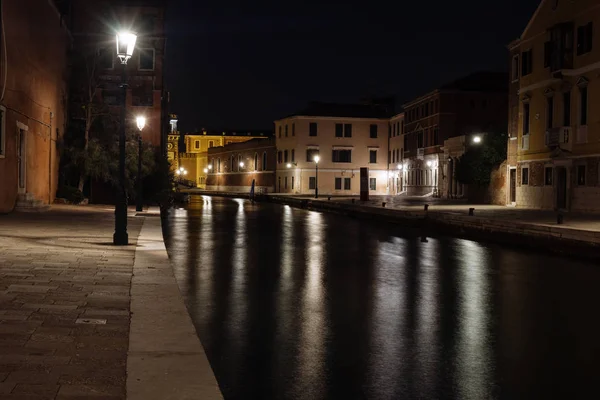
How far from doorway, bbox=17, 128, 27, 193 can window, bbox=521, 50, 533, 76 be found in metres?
26.6

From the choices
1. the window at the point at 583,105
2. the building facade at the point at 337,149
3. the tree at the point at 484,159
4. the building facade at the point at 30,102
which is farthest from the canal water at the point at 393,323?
the building facade at the point at 337,149

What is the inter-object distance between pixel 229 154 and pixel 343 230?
86.0 meters

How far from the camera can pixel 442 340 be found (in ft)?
24.4

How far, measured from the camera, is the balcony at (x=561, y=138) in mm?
34656

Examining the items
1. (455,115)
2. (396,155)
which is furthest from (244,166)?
(455,115)

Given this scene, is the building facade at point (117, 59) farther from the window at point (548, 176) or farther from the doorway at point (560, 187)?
the doorway at point (560, 187)

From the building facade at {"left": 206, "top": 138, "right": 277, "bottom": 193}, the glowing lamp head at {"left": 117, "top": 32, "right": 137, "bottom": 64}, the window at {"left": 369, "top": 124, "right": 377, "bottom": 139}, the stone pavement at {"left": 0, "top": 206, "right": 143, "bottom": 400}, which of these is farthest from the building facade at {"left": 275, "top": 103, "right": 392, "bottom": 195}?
the stone pavement at {"left": 0, "top": 206, "right": 143, "bottom": 400}

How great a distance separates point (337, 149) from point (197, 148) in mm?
66188

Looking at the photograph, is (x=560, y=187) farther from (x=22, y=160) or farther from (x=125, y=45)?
(x=125, y=45)

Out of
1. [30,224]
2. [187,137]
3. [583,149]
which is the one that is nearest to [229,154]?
[187,137]

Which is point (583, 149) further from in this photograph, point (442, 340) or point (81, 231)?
point (442, 340)

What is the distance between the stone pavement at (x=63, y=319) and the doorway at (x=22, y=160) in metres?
14.8

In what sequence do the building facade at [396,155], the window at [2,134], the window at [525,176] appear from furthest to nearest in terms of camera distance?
the building facade at [396,155], the window at [525,176], the window at [2,134]

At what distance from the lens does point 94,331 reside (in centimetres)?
698
